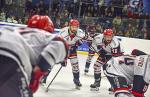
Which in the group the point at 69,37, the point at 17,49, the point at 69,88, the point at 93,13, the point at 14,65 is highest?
the point at 17,49

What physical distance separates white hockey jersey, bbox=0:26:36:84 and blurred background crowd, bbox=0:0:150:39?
8418 mm

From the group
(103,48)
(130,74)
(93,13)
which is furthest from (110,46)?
(93,13)

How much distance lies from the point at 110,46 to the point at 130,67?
2.33 metres

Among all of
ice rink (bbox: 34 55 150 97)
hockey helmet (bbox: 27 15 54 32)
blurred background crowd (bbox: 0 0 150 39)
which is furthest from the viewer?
blurred background crowd (bbox: 0 0 150 39)

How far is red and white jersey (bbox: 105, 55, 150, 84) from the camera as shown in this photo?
4473 mm

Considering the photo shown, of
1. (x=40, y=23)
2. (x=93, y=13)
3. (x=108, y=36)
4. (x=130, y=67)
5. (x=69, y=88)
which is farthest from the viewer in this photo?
(x=93, y=13)

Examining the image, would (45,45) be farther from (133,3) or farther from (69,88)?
(133,3)

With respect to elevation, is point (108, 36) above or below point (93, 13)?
above

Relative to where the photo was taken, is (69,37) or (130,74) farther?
(69,37)

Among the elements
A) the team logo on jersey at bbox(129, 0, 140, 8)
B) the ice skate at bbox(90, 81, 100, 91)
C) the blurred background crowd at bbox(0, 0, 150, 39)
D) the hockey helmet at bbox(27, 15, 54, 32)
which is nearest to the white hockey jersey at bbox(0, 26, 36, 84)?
the hockey helmet at bbox(27, 15, 54, 32)

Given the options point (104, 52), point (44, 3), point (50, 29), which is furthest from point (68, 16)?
point (50, 29)

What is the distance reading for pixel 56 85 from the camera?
7031 millimetres

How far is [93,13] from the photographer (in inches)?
489

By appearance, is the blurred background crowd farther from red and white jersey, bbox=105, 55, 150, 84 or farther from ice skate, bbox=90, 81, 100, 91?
red and white jersey, bbox=105, 55, 150, 84
